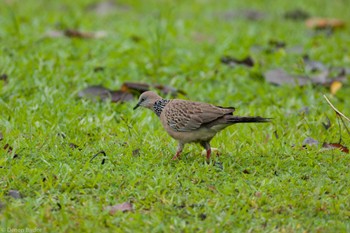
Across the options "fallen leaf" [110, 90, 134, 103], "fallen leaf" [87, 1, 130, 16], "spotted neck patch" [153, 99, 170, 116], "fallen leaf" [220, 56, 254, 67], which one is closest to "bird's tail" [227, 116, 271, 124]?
"spotted neck patch" [153, 99, 170, 116]

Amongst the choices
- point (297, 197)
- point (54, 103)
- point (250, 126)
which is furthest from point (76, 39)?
point (297, 197)

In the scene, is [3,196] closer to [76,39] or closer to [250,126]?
[250,126]

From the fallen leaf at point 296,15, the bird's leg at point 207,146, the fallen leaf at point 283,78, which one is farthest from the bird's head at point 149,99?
the fallen leaf at point 296,15

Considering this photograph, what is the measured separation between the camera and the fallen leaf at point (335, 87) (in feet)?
28.3

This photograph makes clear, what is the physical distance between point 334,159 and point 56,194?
2.64m

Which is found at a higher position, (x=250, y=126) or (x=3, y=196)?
(x=3, y=196)

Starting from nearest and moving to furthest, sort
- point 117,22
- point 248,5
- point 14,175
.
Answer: point 14,175 → point 117,22 → point 248,5

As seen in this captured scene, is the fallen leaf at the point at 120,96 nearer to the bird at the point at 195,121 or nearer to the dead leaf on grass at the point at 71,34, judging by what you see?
the bird at the point at 195,121

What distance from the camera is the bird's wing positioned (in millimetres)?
6121

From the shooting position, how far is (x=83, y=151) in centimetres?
627

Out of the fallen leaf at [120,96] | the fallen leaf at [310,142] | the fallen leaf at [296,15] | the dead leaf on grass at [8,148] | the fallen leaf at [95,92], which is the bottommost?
the fallen leaf at [296,15]

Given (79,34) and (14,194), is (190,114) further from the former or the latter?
(79,34)

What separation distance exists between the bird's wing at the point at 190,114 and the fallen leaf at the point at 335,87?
287 centimetres

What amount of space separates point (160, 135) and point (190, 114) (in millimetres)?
856
